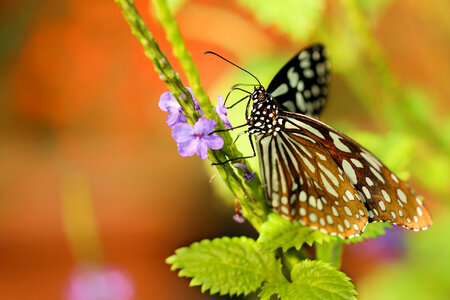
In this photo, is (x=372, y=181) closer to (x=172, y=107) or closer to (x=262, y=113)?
(x=262, y=113)

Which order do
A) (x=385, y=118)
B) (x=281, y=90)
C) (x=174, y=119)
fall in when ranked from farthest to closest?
(x=385, y=118)
(x=281, y=90)
(x=174, y=119)

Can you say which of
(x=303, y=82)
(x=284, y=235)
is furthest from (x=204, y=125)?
(x=303, y=82)

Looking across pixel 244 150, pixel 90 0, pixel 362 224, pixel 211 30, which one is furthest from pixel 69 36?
pixel 362 224

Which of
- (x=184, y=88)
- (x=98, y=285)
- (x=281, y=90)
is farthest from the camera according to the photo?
(x=98, y=285)

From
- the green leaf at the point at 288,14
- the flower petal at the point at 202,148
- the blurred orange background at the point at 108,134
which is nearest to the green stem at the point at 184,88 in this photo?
the flower petal at the point at 202,148

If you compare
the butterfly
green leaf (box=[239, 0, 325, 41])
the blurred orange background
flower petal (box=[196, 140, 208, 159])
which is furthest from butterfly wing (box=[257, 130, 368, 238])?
the blurred orange background

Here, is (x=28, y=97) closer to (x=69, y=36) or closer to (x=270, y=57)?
(x=69, y=36)
